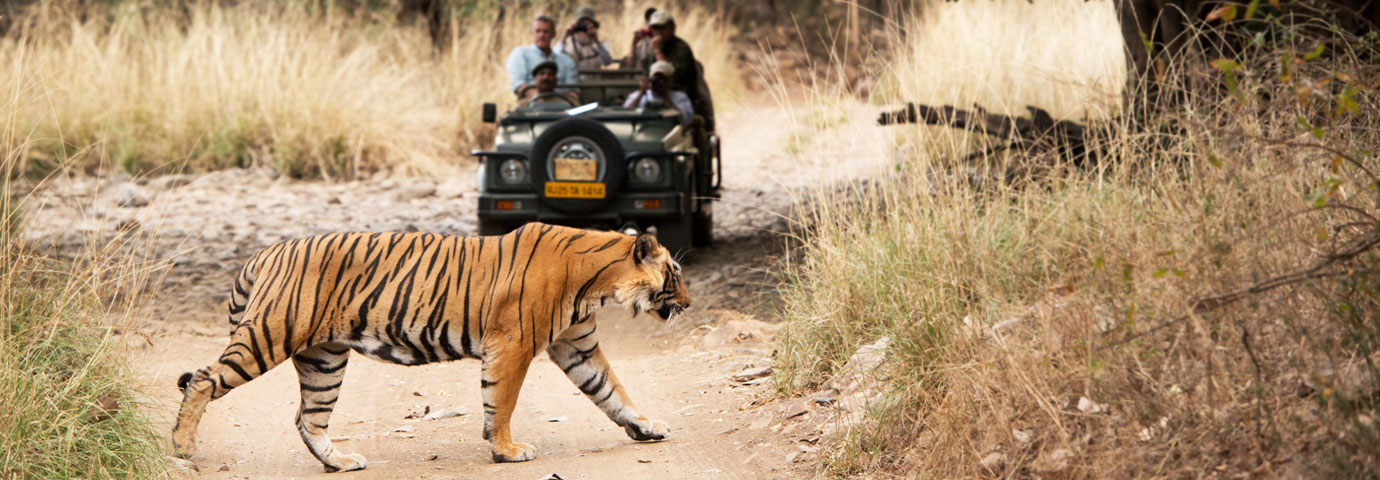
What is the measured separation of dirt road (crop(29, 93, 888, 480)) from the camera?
516 cm

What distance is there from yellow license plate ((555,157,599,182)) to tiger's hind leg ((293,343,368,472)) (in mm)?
3877

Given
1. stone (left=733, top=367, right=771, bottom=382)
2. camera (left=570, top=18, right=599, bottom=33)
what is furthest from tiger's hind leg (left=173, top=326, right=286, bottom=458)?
camera (left=570, top=18, right=599, bottom=33)

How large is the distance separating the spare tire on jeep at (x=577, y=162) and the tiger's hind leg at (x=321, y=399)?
3.83 m

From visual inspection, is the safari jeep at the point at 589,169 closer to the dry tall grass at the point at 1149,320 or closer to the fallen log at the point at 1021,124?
the fallen log at the point at 1021,124

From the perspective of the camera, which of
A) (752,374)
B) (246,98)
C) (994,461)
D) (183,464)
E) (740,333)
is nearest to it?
(994,461)

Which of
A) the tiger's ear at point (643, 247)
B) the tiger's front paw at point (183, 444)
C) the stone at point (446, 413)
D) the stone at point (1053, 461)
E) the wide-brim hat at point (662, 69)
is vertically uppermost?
the wide-brim hat at point (662, 69)

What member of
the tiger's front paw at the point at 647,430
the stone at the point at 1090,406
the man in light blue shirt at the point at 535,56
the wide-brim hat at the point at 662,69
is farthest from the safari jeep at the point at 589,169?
the stone at the point at 1090,406

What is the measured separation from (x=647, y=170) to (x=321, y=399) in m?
4.39

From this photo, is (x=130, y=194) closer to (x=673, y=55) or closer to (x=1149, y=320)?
(x=673, y=55)

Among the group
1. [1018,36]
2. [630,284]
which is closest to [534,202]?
[630,284]

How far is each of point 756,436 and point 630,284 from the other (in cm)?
84

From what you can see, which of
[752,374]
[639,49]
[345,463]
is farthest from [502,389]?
[639,49]

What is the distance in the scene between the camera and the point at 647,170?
923 centimetres

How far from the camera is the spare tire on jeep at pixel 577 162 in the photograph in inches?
352
